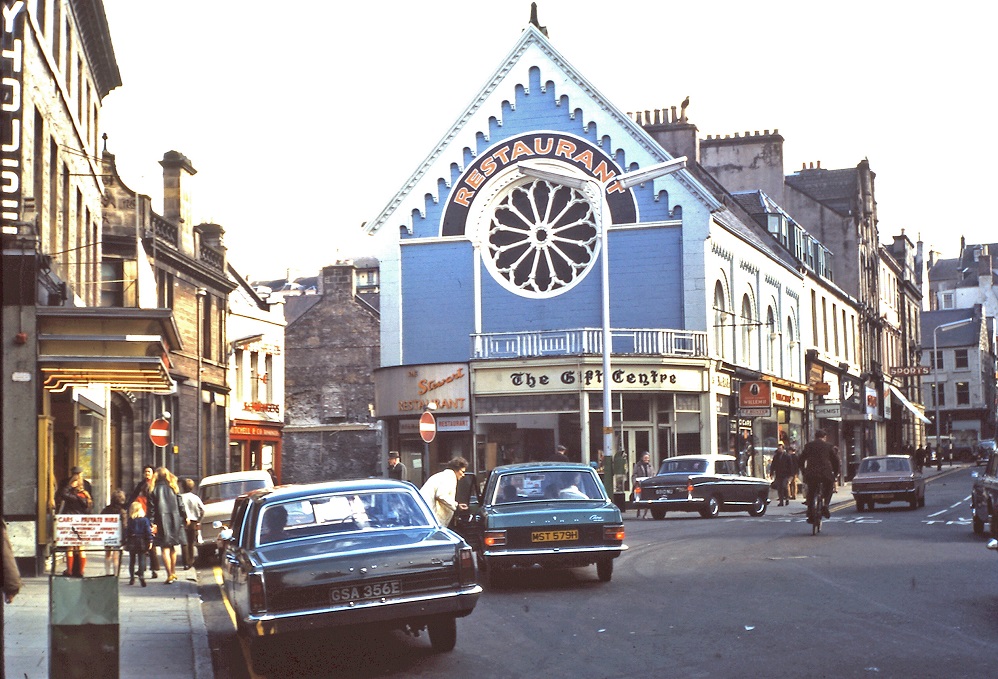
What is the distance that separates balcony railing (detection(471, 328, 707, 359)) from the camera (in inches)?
1634

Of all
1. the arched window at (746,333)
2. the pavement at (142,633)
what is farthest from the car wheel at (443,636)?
the arched window at (746,333)

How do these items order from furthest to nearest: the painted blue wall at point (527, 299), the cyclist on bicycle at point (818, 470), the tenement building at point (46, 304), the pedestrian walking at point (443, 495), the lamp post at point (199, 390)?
the lamp post at point (199, 390), the painted blue wall at point (527, 299), the cyclist on bicycle at point (818, 470), the tenement building at point (46, 304), the pedestrian walking at point (443, 495)

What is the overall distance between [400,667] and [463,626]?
2.44m

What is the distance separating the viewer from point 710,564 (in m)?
18.9

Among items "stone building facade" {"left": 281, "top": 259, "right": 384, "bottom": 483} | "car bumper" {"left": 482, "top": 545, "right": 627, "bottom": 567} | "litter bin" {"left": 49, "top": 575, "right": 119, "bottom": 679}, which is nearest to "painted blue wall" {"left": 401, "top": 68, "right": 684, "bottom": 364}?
"stone building facade" {"left": 281, "top": 259, "right": 384, "bottom": 483}

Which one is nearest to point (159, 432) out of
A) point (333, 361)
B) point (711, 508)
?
point (711, 508)

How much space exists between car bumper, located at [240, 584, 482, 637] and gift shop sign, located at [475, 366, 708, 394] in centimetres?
2982

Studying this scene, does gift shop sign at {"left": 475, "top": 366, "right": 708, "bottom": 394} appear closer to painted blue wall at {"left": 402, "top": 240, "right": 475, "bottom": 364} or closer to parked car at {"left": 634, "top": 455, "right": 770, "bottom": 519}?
painted blue wall at {"left": 402, "top": 240, "right": 475, "bottom": 364}

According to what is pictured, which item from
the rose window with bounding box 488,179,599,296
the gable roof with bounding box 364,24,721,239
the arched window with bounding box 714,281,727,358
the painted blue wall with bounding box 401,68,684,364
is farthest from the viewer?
the arched window with bounding box 714,281,727,358

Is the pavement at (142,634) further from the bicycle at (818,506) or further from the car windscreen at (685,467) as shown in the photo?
the car windscreen at (685,467)

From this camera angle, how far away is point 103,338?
A: 20484mm

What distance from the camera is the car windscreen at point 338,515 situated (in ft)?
39.7

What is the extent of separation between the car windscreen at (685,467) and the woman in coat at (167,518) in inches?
578

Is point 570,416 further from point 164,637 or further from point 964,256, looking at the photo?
point 964,256
